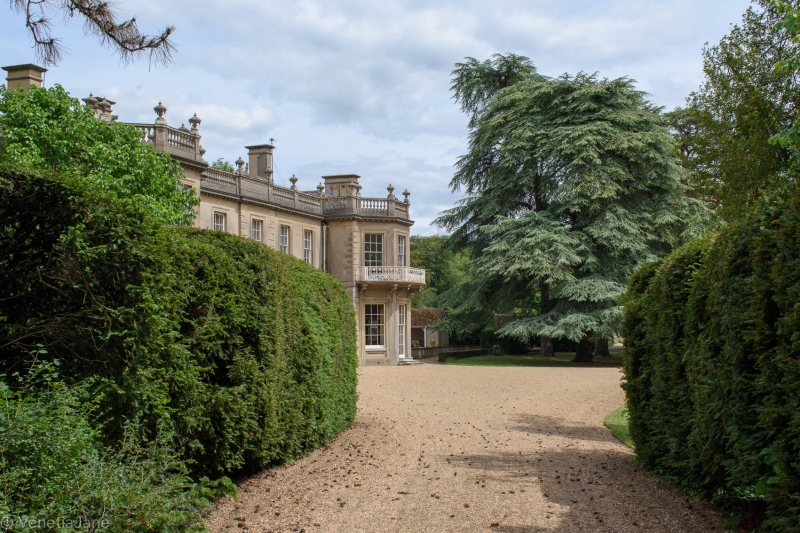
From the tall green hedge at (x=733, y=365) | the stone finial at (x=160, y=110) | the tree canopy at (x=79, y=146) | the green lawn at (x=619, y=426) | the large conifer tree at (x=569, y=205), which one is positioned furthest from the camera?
the large conifer tree at (x=569, y=205)

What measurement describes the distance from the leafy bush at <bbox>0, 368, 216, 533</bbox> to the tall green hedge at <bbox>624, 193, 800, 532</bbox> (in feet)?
12.0

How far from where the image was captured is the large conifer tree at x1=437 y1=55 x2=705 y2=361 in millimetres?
27406

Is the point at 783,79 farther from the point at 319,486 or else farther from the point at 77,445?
the point at 77,445

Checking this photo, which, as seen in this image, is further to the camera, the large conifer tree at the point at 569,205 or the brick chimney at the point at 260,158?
the brick chimney at the point at 260,158

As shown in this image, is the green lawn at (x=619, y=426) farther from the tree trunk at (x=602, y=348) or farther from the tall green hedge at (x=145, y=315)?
the tree trunk at (x=602, y=348)

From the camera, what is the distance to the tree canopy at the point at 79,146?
13.0m

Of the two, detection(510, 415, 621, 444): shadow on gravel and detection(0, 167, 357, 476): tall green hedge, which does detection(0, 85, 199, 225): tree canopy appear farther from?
detection(510, 415, 621, 444): shadow on gravel

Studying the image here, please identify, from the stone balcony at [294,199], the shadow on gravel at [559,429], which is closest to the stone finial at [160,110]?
the stone balcony at [294,199]

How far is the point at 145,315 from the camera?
5203 mm

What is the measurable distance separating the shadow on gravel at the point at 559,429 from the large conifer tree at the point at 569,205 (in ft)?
47.6

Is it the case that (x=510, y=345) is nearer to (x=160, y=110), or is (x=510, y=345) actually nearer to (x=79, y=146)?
(x=160, y=110)

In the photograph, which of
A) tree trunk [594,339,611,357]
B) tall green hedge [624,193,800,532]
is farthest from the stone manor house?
tall green hedge [624,193,800,532]

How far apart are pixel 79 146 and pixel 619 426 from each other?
10.8m

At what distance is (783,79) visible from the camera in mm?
13812
